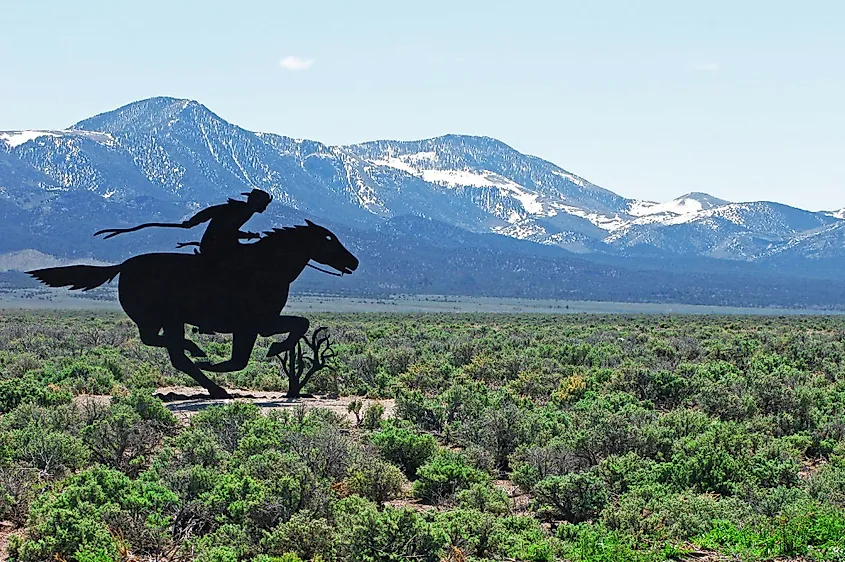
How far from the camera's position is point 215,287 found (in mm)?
17469

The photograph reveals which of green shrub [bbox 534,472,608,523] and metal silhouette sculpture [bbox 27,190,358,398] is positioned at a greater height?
metal silhouette sculpture [bbox 27,190,358,398]

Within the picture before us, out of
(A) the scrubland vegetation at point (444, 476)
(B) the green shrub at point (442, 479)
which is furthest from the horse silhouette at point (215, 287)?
(B) the green shrub at point (442, 479)

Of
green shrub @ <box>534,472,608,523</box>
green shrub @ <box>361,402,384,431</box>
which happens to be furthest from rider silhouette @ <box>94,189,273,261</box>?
green shrub @ <box>534,472,608,523</box>

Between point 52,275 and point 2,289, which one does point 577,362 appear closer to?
point 52,275

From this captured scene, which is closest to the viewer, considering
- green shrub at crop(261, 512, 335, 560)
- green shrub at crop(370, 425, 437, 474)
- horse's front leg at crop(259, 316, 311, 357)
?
green shrub at crop(261, 512, 335, 560)

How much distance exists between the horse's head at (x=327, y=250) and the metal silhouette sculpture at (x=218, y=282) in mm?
17

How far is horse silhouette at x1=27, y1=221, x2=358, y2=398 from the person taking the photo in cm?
1720

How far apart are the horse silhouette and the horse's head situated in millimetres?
17

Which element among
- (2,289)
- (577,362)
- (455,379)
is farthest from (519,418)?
(2,289)

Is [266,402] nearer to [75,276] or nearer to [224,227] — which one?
[224,227]

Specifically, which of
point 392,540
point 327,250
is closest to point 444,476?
point 392,540

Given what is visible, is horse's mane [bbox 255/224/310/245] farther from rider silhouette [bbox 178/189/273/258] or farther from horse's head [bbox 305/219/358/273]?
rider silhouette [bbox 178/189/273/258]

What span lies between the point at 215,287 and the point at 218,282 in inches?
3.9

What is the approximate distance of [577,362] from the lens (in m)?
25.6
